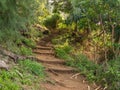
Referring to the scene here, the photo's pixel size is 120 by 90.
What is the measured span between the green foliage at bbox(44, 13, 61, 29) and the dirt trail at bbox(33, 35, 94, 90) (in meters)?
4.76

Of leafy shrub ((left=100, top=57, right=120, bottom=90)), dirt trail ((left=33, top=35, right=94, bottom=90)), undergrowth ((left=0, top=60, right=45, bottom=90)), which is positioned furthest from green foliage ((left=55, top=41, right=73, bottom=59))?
leafy shrub ((left=100, top=57, right=120, bottom=90))

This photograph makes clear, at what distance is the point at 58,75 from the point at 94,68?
117 cm

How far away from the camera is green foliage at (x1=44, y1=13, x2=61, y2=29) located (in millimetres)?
15070

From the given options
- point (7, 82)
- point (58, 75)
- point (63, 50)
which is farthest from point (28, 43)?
point (7, 82)

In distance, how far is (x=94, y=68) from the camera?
28.0 feet

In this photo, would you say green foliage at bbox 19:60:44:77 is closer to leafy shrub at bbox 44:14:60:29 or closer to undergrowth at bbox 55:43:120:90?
undergrowth at bbox 55:43:120:90

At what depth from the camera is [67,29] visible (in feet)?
42.7

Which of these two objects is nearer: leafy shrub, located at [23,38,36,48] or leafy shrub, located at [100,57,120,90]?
leafy shrub, located at [100,57,120,90]

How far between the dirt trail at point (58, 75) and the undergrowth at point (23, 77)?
27cm

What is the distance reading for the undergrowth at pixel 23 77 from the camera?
216 inches

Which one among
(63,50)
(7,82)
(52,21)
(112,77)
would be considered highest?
(52,21)

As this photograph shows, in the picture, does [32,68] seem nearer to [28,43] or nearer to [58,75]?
[58,75]

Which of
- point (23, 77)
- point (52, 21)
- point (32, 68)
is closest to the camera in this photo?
point (23, 77)

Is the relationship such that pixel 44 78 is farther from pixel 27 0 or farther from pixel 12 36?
pixel 27 0
